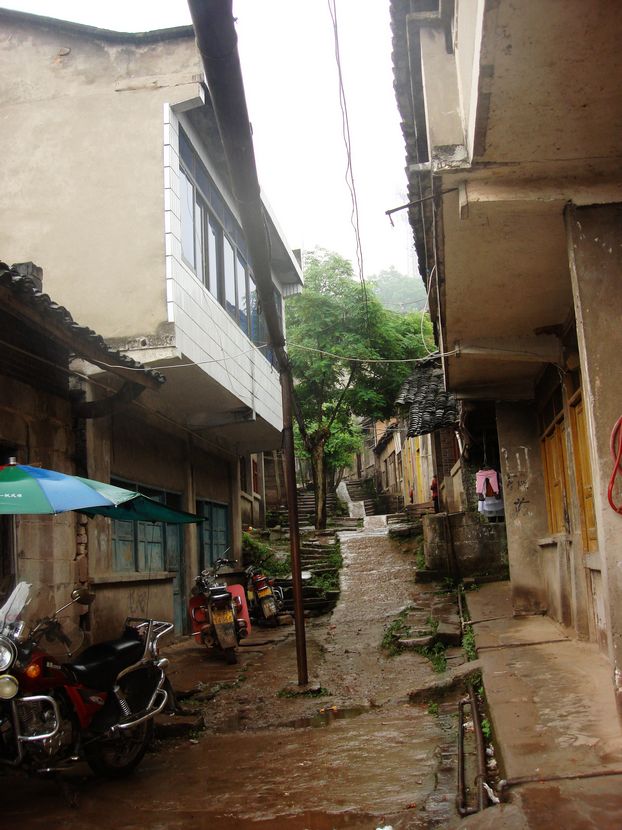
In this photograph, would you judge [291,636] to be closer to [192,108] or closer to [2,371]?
[2,371]

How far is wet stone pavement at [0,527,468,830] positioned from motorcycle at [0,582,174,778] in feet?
0.80

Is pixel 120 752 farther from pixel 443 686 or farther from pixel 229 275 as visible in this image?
pixel 229 275

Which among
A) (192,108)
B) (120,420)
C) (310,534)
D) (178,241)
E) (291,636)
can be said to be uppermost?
(192,108)

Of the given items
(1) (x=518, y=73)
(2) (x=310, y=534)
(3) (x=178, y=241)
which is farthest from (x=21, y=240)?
(2) (x=310, y=534)

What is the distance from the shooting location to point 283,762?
17.9 ft

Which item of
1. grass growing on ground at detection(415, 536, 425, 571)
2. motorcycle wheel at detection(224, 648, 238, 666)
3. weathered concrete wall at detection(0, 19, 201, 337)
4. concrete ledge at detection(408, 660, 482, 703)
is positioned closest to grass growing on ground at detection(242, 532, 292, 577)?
grass growing on ground at detection(415, 536, 425, 571)

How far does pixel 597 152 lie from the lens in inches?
178

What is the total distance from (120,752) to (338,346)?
15702 mm

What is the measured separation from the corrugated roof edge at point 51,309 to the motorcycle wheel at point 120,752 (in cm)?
337

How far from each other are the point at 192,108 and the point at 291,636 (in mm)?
7728

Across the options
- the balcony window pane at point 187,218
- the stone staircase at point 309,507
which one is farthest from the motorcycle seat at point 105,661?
the stone staircase at point 309,507

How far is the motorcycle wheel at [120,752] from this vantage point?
16.4 ft

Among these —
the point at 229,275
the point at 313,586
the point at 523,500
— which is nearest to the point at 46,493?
the point at 523,500

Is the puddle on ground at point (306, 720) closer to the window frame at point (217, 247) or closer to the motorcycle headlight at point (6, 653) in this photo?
the motorcycle headlight at point (6, 653)
